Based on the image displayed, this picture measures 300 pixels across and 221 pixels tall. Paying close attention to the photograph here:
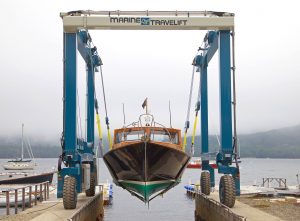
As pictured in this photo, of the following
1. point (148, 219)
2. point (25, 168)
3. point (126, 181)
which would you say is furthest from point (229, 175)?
point (25, 168)

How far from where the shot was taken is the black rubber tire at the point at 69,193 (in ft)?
62.3

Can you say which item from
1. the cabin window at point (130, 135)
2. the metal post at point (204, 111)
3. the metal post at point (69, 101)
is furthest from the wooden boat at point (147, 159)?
the metal post at point (204, 111)

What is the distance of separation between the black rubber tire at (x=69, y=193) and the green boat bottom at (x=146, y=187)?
266cm

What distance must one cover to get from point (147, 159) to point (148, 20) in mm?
6937

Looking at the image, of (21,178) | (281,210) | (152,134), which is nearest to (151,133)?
(152,134)

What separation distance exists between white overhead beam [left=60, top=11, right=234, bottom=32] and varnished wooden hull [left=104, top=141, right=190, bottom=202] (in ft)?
19.6

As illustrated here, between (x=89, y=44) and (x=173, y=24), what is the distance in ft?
21.6

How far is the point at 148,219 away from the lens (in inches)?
1420

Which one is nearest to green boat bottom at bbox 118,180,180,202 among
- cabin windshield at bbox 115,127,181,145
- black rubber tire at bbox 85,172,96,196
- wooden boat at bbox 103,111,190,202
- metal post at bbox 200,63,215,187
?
wooden boat at bbox 103,111,190,202

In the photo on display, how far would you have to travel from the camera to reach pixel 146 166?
63.2 feet

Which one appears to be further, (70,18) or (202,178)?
(202,178)

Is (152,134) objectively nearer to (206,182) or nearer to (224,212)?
(224,212)

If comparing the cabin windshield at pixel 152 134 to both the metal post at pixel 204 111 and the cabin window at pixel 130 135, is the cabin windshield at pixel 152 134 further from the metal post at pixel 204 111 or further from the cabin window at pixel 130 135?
the metal post at pixel 204 111

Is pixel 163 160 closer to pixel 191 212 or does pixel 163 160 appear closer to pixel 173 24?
pixel 173 24
